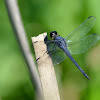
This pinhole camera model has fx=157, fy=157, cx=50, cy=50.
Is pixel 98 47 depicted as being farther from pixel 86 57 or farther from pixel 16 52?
pixel 16 52

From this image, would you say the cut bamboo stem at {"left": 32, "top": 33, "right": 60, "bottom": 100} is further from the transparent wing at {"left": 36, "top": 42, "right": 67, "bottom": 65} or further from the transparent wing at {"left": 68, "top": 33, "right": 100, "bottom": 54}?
the transparent wing at {"left": 68, "top": 33, "right": 100, "bottom": 54}

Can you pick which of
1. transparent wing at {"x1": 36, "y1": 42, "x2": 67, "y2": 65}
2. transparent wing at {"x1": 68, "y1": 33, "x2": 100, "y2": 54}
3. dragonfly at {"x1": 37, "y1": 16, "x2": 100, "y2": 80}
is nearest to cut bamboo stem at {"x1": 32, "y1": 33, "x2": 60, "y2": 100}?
transparent wing at {"x1": 36, "y1": 42, "x2": 67, "y2": 65}

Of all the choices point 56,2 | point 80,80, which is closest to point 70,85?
point 80,80

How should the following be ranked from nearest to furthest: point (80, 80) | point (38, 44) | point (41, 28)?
point (38, 44), point (41, 28), point (80, 80)

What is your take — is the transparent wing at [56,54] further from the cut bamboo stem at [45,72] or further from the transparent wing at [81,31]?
the cut bamboo stem at [45,72]

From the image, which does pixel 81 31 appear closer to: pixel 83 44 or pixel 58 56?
pixel 83 44

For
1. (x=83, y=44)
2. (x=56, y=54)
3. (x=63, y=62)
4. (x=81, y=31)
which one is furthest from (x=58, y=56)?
(x=81, y=31)
